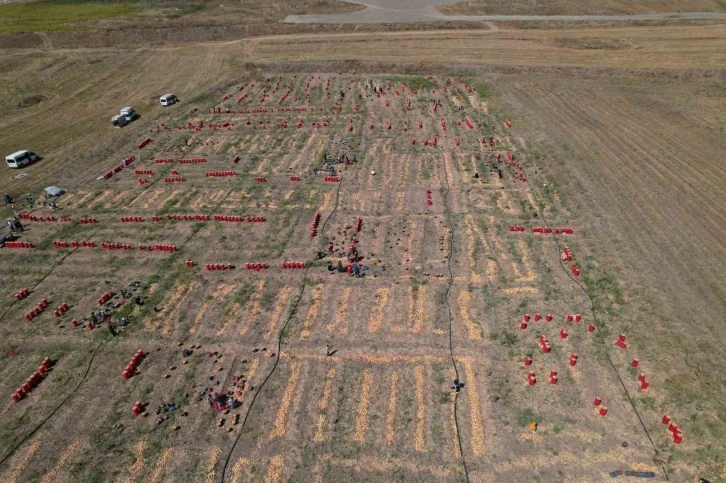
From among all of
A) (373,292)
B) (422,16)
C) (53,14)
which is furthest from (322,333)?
(53,14)

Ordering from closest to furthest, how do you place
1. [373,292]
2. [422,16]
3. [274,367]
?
[274,367] → [373,292] → [422,16]

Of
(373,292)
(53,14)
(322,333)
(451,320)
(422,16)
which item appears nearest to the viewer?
(322,333)

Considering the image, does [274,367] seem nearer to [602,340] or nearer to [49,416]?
[49,416]

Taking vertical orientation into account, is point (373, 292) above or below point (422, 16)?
below

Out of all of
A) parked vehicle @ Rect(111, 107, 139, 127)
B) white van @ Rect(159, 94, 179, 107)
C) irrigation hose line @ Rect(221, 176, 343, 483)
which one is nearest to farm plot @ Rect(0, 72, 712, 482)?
irrigation hose line @ Rect(221, 176, 343, 483)

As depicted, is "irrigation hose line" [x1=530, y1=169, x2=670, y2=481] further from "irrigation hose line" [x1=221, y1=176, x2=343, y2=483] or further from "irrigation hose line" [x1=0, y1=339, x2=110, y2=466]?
"irrigation hose line" [x1=0, y1=339, x2=110, y2=466]

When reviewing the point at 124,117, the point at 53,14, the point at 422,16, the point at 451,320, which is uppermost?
the point at 53,14

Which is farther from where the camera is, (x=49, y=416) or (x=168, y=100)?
(x=168, y=100)

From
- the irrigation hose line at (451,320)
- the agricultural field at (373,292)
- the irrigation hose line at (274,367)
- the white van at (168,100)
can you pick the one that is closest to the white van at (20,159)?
the agricultural field at (373,292)
